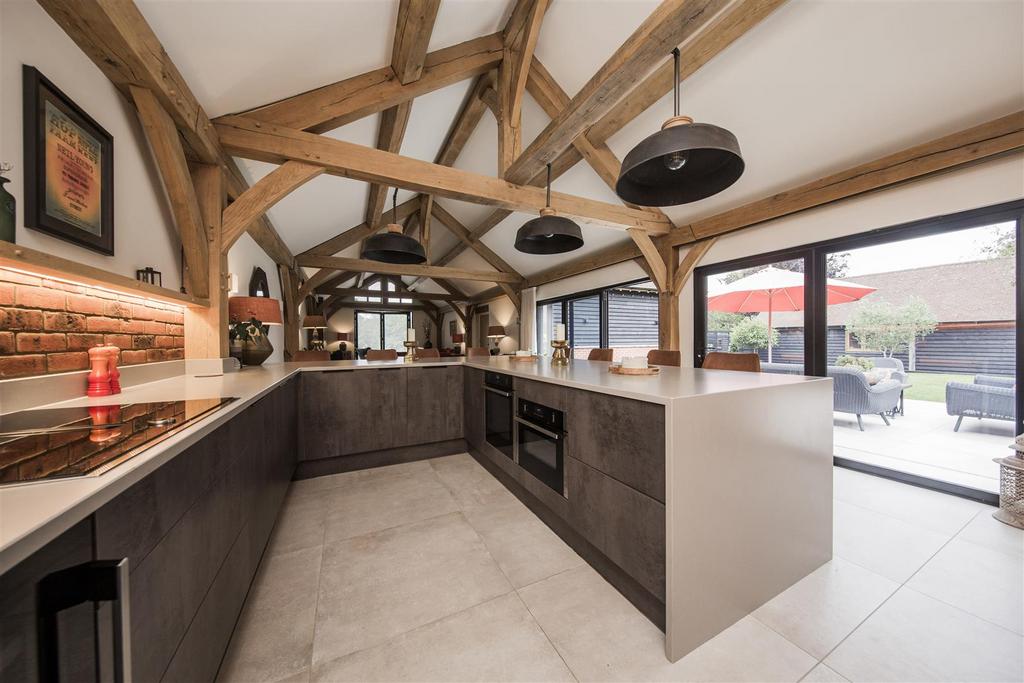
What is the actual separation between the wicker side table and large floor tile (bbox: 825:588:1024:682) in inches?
51.6

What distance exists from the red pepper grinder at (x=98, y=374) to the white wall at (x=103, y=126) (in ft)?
1.31

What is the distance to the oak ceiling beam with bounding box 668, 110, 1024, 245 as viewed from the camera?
88.1 inches

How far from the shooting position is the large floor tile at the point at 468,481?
7.74 feet

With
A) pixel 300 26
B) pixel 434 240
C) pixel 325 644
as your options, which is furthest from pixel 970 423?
pixel 434 240

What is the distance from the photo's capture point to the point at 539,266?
7195mm

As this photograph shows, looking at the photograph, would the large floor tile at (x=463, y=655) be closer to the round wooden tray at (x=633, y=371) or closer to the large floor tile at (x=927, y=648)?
the large floor tile at (x=927, y=648)

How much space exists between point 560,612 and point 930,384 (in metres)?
3.27

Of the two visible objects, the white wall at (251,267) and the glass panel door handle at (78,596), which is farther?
the white wall at (251,267)

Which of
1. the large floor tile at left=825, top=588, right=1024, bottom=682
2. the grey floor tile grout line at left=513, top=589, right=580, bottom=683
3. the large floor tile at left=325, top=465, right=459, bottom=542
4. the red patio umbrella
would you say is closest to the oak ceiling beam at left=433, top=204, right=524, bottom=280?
the red patio umbrella

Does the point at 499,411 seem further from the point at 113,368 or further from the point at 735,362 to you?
the point at 113,368

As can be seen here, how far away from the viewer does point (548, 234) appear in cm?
233

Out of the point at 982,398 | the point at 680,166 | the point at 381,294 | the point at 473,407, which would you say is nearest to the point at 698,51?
the point at 680,166

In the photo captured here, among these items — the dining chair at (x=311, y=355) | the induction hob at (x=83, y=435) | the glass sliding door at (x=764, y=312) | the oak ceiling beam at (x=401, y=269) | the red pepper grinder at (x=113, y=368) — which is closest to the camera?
the induction hob at (x=83, y=435)

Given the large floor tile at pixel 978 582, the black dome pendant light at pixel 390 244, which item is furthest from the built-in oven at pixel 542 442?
the black dome pendant light at pixel 390 244
